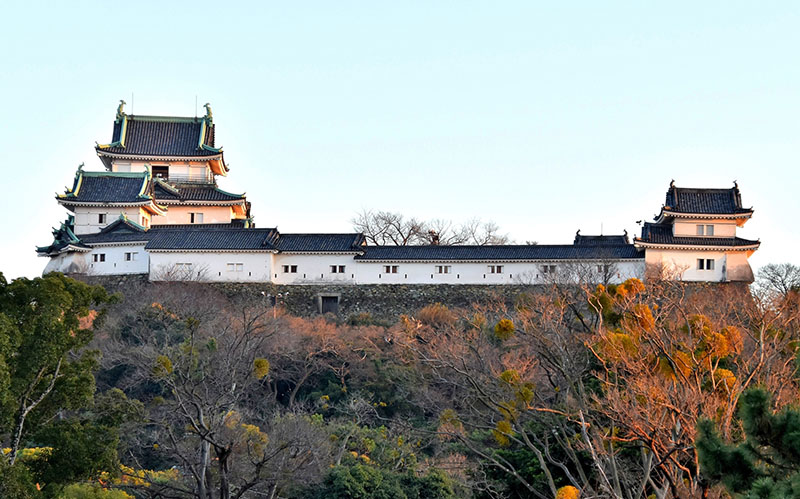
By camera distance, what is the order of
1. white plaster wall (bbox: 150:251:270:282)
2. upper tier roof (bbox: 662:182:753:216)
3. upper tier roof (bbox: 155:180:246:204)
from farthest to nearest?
upper tier roof (bbox: 155:180:246:204)
upper tier roof (bbox: 662:182:753:216)
white plaster wall (bbox: 150:251:270:282)

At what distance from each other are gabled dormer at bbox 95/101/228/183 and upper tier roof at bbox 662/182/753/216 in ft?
59.9

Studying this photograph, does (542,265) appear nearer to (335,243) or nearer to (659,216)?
(659,216)

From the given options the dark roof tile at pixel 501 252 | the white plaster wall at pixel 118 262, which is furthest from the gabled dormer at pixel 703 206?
the white plaster wall at pixel 118 262

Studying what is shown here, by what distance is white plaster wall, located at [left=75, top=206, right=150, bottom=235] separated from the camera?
38.1m

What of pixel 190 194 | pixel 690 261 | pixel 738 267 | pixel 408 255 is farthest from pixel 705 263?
pixel 190 194

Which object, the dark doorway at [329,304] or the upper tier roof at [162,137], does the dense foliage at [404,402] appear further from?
the upper tier roof at [162,137]

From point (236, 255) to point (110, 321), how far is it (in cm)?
636

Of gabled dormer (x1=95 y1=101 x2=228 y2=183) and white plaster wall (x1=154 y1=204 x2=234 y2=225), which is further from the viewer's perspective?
gabled dormer (x1=95 y1=101 x2=228 y2=183)

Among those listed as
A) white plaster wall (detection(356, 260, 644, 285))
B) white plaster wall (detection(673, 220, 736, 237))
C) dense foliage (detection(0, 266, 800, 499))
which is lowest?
dense foliage (detection(0, 266, 800, 499))

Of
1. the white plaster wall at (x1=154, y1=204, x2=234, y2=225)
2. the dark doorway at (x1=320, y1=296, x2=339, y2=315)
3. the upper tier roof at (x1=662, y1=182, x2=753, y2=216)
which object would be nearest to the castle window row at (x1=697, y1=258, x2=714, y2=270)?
the upper tier roof at (x1=662, y1=182, x2=753, y2=216)

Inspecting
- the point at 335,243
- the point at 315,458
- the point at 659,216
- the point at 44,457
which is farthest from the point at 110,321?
the point at 659,216

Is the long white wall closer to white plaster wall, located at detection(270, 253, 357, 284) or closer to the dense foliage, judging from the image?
the dense foliage

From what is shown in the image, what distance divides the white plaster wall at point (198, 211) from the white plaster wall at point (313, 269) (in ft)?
19.7

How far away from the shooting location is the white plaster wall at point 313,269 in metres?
35.4
